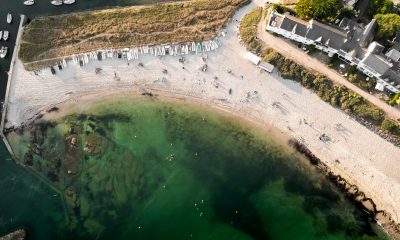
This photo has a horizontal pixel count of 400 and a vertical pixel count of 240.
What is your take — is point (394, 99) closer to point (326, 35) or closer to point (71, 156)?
point (326, 35)

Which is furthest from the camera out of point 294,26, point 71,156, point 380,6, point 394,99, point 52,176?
point 380,6

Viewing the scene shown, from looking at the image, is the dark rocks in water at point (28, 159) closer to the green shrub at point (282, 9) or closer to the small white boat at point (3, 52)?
the small white boat at point (3, 52)

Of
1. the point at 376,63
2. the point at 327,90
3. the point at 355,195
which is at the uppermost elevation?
the point at 376,63

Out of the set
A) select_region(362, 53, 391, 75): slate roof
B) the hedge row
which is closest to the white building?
select_region(362, 53, 391, 75): slate roof

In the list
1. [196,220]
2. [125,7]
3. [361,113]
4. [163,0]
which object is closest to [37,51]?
[125,7]

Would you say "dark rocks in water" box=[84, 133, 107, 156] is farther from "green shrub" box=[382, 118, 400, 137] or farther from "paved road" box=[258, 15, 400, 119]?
"green shrub" box=[382, 118, 400, 137]

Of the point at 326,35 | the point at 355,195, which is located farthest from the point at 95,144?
the point at 355,195

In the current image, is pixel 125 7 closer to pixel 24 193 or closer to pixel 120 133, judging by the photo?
pixel 120 133
